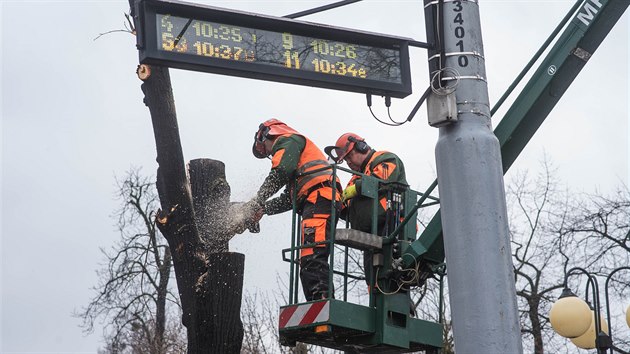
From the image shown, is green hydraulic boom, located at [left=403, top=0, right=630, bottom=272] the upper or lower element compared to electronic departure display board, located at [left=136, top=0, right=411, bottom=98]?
upper

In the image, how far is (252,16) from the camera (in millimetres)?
7094

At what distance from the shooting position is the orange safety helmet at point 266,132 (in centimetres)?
1052

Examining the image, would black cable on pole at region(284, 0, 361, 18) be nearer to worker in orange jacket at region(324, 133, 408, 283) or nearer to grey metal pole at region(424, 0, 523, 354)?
grey metal pole at region(424, 0, 523, 354)

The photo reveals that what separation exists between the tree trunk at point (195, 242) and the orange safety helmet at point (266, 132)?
4.89 feet

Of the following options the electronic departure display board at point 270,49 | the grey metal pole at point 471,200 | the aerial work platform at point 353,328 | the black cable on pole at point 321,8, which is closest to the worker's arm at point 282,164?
the aerial work platform at point 353,328

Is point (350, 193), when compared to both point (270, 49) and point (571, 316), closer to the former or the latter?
point (270, 49)

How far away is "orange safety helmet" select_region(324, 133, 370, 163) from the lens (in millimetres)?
10469

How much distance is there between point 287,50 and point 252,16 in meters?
0.32

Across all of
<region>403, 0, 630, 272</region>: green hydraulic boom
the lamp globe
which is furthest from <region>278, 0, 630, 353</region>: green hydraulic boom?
the lamp globe

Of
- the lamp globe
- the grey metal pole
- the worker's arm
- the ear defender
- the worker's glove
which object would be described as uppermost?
the ear defender

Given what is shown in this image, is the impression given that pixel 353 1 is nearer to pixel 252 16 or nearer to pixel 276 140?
pixel 252 16

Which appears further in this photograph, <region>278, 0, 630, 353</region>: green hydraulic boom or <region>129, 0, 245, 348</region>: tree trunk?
<region>129, 0, 245, 348</region>: tree trunk

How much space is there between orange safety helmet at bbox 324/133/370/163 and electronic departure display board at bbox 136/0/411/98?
10.5 ft

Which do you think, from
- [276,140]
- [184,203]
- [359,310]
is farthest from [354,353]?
[184,203]
